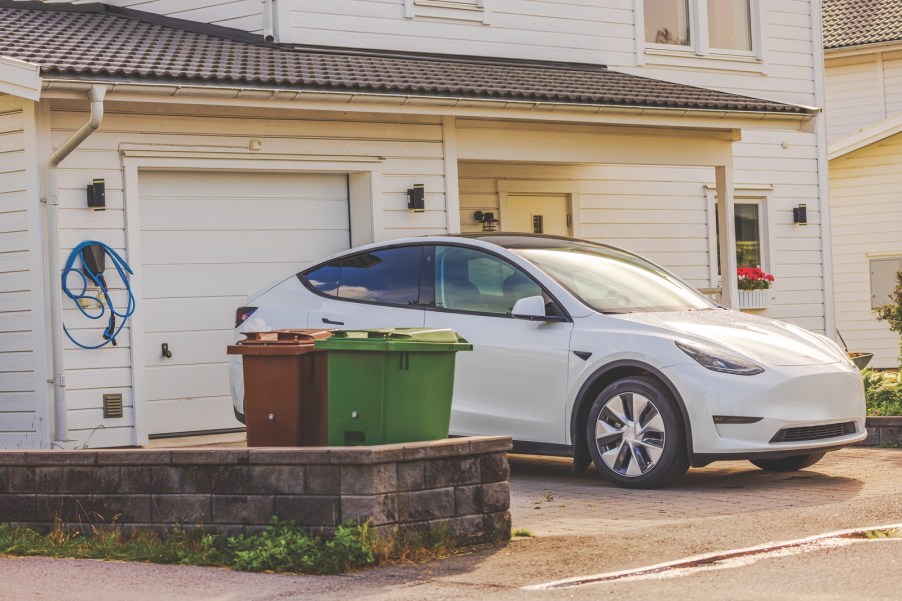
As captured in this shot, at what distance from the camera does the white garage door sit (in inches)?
461

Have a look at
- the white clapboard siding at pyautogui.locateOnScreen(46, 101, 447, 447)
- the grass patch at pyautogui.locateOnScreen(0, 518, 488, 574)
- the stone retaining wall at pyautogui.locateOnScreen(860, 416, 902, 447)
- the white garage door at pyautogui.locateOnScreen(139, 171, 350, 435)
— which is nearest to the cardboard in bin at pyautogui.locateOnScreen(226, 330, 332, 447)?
the grass patch at pyautogui.locateOnScreen(0, 518, 488, 574)

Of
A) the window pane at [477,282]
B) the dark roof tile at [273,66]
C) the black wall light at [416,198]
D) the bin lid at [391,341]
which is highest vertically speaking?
the dark roof tile at [273,66]

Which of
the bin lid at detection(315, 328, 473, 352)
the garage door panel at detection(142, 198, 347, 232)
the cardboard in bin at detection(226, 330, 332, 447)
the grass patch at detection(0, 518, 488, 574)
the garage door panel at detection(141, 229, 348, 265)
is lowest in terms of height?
the grass patch at detection(0, 518, 488, 574)

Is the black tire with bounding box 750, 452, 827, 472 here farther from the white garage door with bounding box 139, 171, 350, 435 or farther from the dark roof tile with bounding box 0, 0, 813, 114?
the dark roof tile with bounding box 0, 0, 813, 114

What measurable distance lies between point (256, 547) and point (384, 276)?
386cm

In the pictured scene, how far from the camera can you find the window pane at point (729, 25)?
56.5ft

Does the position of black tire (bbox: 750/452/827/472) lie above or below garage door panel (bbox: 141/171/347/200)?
below

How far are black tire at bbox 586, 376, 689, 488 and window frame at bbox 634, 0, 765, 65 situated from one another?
8544 mm

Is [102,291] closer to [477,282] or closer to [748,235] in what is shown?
[477,282]

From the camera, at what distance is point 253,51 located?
1292cm

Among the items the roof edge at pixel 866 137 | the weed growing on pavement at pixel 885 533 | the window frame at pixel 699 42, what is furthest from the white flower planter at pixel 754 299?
the weed growing on pavement at pixel 885 533

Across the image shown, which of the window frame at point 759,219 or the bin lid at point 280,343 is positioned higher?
the window frame at point 759,219

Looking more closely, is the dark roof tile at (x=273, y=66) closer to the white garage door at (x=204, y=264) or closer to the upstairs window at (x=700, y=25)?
the white garage door at (x=204, y=264)

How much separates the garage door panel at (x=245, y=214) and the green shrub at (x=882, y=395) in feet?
16.3
